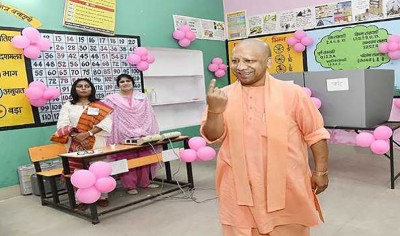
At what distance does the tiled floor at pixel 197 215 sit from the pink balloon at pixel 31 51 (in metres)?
1.49

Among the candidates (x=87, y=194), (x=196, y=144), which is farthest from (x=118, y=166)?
(x=196, y=144)

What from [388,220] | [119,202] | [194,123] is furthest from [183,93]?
[388,220]

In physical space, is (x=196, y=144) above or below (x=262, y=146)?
below

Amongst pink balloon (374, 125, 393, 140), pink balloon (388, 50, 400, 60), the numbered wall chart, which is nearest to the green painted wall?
the numbered wall chart

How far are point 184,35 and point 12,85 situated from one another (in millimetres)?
2538

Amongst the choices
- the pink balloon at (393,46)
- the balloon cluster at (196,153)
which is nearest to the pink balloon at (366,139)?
the balloon cluster at (196,153)

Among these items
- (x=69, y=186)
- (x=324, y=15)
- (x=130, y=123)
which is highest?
(x=324, y=15)

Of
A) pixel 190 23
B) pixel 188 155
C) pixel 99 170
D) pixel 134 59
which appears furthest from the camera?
pixel 190 23

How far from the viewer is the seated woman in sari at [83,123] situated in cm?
351

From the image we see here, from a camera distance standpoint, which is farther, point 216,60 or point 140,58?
point 216,60

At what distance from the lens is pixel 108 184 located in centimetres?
279

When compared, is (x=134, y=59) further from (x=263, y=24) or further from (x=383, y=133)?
(x=383, y=133)

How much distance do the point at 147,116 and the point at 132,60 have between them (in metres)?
1.16

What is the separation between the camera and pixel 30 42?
3.83 meters
